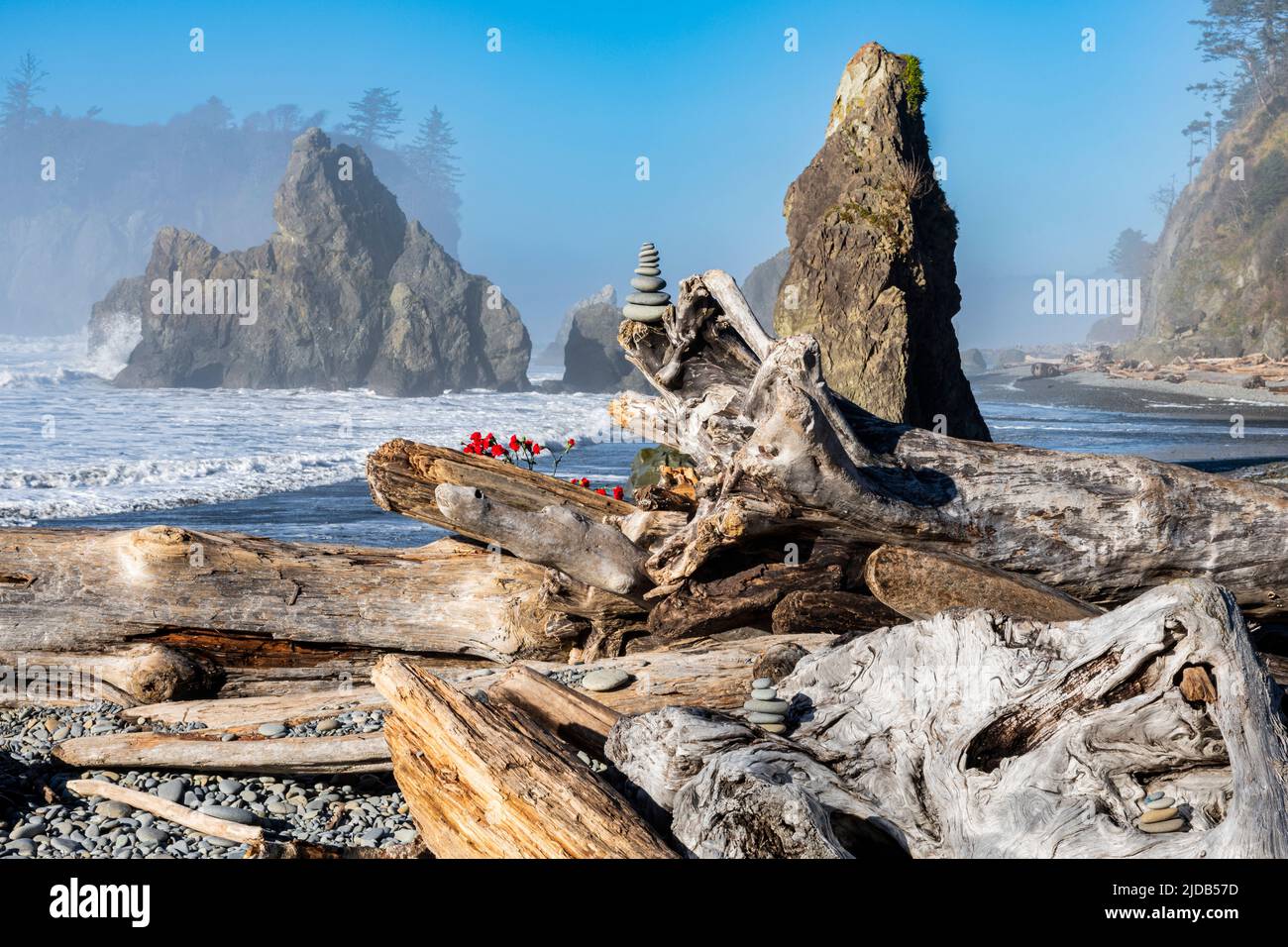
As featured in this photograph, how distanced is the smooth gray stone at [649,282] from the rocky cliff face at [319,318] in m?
67.7

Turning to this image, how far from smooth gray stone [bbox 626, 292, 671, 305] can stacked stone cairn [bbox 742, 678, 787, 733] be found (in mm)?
3316

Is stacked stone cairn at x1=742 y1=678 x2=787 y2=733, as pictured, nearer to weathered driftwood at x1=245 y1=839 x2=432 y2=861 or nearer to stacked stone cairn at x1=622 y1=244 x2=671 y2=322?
weathered driftwood at x1=245 y1=839 x2=432 y2=861

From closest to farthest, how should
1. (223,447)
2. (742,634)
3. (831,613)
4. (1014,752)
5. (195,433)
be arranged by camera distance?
(1014,752) → (831,613) → (742,634) → (223,447) → (195,433)

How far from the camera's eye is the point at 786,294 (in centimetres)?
1962

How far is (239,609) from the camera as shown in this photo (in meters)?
7.30

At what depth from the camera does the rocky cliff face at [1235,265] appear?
215 feet

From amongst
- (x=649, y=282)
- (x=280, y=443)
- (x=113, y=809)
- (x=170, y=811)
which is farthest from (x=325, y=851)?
(x=280, y=443)

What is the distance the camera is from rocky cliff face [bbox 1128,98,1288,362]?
65.4 m

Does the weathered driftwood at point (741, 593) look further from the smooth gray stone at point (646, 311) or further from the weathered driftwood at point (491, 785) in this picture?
the weathered driftwood at point (491, 785)

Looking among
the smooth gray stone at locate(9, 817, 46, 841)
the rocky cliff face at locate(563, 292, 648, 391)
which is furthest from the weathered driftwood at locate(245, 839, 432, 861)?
the rocky cliff face at locate(563, 292, 648, 391)

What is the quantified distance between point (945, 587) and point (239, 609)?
4.96 m

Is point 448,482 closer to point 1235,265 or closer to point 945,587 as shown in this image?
point 945,587

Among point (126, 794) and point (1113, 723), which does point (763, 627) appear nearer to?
point (1113, 723)
